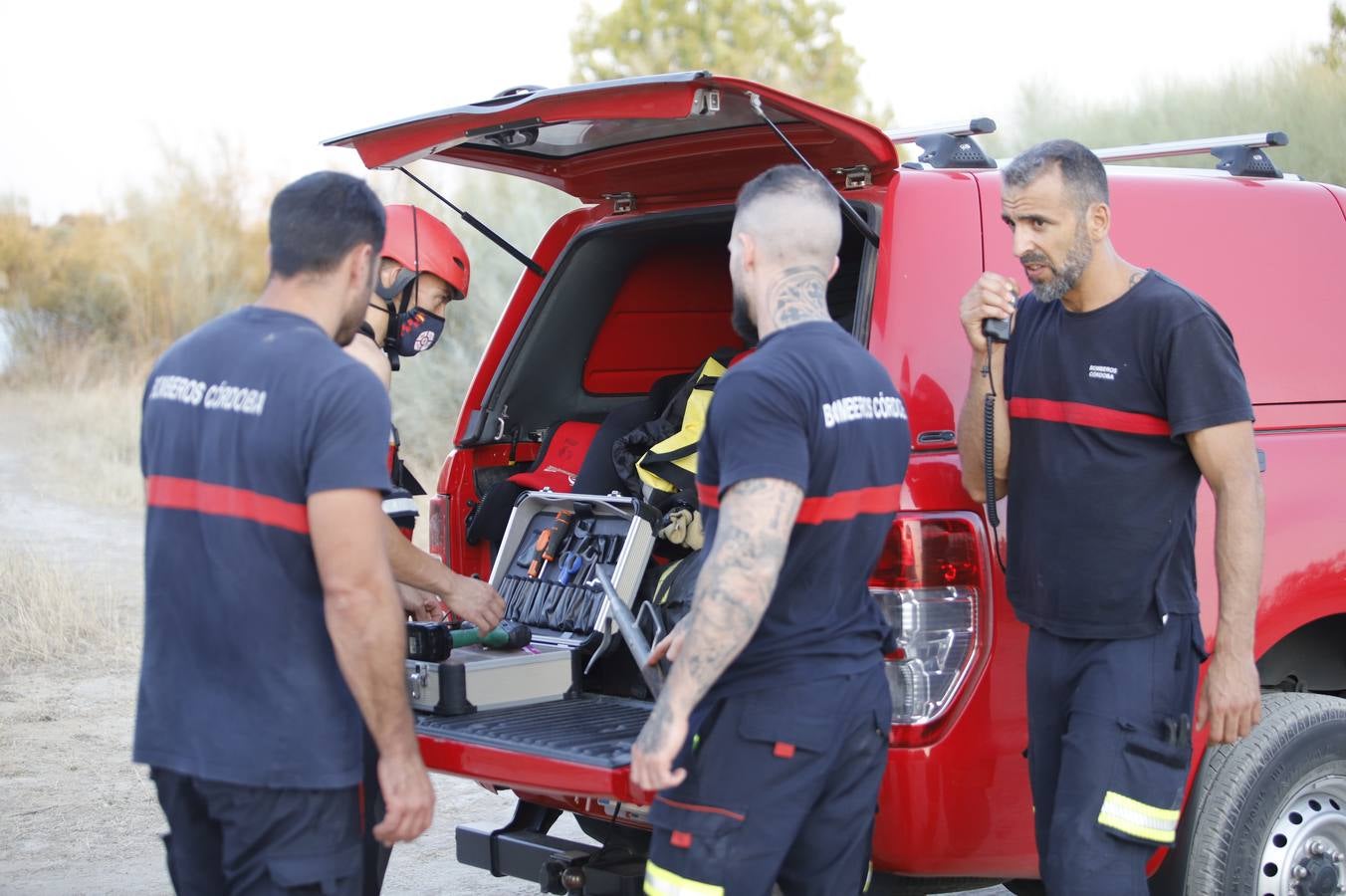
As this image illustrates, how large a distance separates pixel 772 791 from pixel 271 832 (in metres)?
0.92

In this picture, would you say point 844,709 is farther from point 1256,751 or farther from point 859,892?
point 1256,751

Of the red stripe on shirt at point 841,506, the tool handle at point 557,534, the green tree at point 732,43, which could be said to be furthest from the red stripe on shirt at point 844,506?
the green tree at point 732,43

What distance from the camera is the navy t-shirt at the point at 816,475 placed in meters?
2.75

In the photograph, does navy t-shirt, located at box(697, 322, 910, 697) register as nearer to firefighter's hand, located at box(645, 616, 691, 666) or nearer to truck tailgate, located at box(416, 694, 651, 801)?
firefighter's hand, located at box(645, 616, 691, 666)

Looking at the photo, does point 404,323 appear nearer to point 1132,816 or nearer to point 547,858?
point 547,858

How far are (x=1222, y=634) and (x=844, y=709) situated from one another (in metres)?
0.91

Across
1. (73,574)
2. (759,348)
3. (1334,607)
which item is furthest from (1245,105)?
(759,348)

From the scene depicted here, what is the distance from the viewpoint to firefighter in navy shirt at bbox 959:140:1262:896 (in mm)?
3131

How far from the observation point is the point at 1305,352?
389 cm

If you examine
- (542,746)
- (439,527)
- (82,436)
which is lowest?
(82,436)

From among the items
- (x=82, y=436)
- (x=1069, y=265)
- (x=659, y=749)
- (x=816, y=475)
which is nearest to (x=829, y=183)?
(x=1069, y=265)

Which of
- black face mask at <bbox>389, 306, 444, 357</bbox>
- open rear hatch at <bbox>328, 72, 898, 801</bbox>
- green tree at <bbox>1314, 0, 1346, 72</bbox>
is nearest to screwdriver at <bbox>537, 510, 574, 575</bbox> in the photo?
open rear hatch at <bbox>328, 72, 898, 801</bbox>

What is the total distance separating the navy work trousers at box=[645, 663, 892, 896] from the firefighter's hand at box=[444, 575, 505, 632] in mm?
1187

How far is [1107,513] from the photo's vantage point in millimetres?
3254
